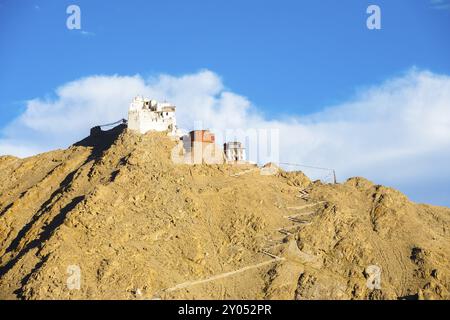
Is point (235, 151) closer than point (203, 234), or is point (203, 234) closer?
point (203, 234)

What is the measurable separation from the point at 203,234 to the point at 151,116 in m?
18.0

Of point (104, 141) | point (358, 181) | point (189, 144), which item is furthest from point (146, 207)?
point (358, 181)

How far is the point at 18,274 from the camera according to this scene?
2480 inches

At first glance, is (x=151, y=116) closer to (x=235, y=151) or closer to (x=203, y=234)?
(x=235, y=151)

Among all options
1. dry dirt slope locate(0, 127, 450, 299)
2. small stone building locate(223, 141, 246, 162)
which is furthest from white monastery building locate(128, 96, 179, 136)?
small stone building locate(223, 141, 246, 162)

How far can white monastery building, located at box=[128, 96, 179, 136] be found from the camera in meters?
79.6

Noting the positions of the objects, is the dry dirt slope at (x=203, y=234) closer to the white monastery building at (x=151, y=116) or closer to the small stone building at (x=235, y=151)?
the white monastery building at (x=151, y=116)

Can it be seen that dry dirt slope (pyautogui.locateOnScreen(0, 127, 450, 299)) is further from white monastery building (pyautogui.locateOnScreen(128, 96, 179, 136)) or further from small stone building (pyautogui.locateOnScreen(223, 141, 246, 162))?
small stone building (pyautogui.locateOnScreen(223, 141, 246, 162))

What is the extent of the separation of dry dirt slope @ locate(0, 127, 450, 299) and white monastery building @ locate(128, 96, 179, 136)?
176 centimetres

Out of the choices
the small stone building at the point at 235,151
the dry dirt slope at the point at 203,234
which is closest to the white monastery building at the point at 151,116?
the dry dirt slope at the point at 203,234

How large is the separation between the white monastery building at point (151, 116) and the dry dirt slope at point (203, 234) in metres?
1.76

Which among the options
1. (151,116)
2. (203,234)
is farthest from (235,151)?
(203,234)

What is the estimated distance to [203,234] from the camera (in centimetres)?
6988

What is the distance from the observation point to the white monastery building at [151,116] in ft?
261
